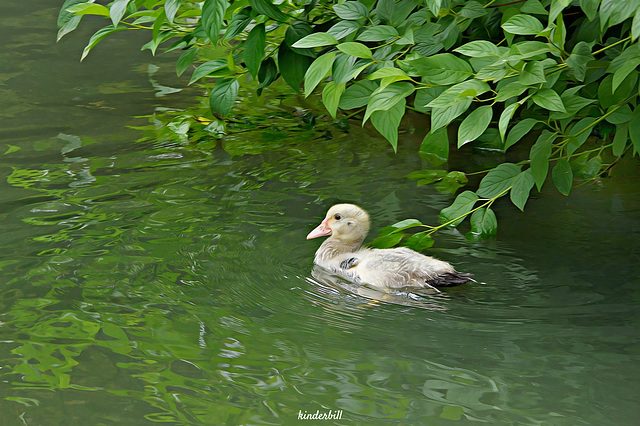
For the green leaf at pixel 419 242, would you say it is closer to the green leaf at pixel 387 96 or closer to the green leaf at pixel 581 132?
the green leaf at pixel 581 132

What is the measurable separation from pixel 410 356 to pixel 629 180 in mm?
2906

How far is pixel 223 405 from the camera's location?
9.73 ft

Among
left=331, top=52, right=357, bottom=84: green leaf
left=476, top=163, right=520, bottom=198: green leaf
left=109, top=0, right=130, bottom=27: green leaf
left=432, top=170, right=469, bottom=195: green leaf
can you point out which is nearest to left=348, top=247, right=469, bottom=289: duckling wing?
left=476, top=163, right=520, bottom=198: green leaf

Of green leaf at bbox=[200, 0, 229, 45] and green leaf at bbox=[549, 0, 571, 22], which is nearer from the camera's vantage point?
green leaf at bbox=[549, 0, 571, 22]

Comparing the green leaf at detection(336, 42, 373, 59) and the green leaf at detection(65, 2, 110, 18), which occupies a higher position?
the green leaf at detection(65, 2, 110, 18)

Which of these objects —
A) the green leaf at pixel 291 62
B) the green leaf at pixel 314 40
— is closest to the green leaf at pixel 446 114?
the green leaf at pixel 314 40

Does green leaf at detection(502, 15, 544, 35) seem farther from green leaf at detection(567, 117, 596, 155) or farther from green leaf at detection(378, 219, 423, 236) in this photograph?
green leaf at detection(378, 219, 423, 236)

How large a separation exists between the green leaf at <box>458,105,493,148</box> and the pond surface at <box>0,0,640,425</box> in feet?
3.04

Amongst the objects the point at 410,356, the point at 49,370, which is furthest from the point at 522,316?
the point at 49,370

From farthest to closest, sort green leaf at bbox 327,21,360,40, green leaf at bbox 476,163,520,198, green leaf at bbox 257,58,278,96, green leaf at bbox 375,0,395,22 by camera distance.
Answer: green leaf at bbox 257,58,278,96 → green leaf at bbox 476,163,520,198 → green leaf at bbox 375,0,395,22 → green leaf at bbox 327,21,360,40

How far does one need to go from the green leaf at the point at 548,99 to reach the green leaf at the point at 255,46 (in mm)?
2014

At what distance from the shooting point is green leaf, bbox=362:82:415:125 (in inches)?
127

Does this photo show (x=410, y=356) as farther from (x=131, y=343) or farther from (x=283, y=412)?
(x=131, y=343)

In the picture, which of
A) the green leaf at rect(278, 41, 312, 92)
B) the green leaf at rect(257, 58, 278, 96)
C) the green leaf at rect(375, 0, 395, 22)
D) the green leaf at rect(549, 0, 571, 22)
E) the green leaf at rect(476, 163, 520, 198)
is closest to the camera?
the green leaf at rect(549, 0, 571, 22)
